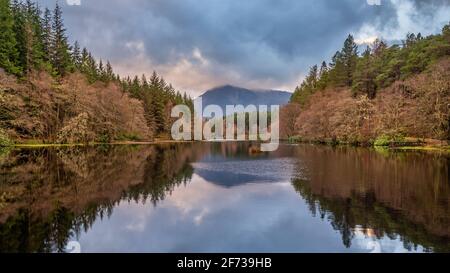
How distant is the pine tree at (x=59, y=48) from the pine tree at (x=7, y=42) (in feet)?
37.6

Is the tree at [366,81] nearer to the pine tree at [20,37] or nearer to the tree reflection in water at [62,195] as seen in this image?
the tree reflection in water at [62,195]

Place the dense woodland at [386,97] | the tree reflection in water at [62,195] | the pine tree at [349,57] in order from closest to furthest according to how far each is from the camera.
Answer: the tree reflection in water at [62,195] < the dense woodland at [386,97] < the pine tree at [349,57]

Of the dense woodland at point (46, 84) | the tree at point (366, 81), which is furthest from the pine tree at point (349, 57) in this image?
the dense woodland at point (46, 84)

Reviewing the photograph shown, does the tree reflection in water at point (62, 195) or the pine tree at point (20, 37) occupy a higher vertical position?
the pine tree at point (20, 37)

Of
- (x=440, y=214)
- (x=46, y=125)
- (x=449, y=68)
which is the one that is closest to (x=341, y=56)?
(x=449, y=68)

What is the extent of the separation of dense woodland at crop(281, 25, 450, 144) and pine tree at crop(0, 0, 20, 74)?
54.6 m

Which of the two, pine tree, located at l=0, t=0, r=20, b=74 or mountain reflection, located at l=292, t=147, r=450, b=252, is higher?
pine tree, located at l=0, t=0, r=20, b=74

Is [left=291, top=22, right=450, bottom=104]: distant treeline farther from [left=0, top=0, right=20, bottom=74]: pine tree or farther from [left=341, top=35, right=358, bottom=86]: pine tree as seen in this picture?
[left=0, top=0, right=20, bottom=74]: pine tree

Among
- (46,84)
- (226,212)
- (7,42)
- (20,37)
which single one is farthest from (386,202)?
(20,37)

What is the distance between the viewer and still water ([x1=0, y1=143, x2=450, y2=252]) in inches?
456

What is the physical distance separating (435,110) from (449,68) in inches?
277

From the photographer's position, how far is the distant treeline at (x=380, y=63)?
67.8 meters

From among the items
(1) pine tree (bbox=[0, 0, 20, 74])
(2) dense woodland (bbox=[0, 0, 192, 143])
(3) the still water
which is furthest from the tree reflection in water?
(1) pine tree (bbox=[0, 0, 20, 74])

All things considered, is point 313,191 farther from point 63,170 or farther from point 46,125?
point 46,125
